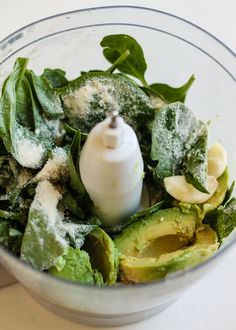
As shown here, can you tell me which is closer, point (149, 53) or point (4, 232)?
point (4, 232)

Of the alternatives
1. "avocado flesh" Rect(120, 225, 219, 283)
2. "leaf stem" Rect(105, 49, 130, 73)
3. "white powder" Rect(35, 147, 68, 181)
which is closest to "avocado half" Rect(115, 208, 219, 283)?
"avocado flesh" Rect(120, 225, 219, 283)

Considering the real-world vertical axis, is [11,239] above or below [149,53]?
below

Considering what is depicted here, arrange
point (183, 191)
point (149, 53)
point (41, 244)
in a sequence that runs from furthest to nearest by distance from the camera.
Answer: point (149, 53), point (183, 191), point (41, 244)

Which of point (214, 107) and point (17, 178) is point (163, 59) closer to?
point (214, 107)

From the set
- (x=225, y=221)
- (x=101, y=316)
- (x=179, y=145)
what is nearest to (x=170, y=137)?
(x=179, y=145)

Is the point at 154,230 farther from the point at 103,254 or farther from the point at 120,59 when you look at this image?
the point at 120,59

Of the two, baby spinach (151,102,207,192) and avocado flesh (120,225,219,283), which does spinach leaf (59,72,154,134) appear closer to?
baby spinach (151,102,207,192)

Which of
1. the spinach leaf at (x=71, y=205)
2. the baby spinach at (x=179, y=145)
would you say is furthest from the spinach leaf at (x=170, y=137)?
the spinach leaf at (x=71, y=205)

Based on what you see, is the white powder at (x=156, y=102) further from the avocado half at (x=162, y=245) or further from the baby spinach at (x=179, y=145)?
the avocado half at (x=162, y=245)
